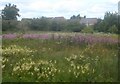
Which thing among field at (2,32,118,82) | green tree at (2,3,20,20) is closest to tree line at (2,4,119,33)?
Result: green tree at (2,3,20,20)

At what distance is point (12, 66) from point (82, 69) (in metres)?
2.52

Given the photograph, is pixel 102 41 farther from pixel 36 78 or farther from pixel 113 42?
pixel 36 78

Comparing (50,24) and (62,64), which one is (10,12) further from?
(62,64)

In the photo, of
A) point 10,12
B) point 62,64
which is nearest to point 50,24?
point 10,12

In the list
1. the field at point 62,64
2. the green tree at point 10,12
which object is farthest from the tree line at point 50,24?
the field at point 62,64

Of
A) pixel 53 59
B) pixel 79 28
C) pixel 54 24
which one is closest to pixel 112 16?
pixel 79 28

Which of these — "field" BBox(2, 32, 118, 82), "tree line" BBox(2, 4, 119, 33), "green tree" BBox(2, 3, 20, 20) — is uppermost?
"green tree" BBox(2, 3, 20, 20)

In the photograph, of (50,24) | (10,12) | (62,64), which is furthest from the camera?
(10,12)

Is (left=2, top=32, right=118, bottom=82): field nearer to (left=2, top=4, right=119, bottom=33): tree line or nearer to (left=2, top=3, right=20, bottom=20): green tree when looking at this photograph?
(left=2, top=4, right=119, bottom=33): tree line

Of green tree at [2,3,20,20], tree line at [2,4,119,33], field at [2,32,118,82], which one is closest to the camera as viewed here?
field at [2,32,118,82]

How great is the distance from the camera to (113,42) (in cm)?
1539

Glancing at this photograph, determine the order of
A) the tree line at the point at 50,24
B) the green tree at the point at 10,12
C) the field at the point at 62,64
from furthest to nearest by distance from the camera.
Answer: the green tree at the point at 10,12, the tree line at the point at 50,24, the field at the point at 62,64

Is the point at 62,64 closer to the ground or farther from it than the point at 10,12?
closer to the ground

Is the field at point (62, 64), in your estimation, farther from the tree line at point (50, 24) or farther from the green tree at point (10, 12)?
the green tree at point (10, 12)
